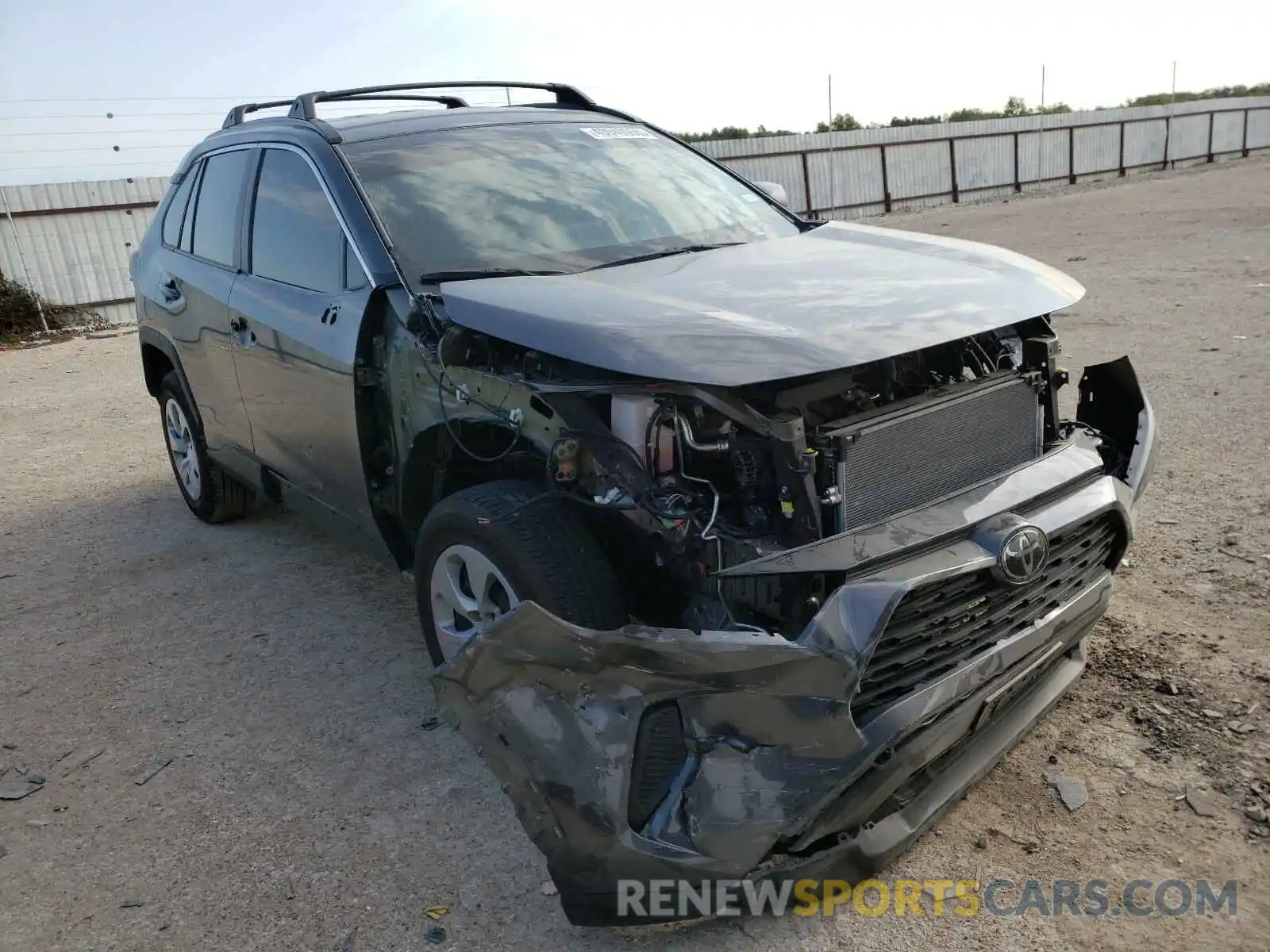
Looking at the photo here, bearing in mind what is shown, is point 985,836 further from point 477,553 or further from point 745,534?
point 477,553

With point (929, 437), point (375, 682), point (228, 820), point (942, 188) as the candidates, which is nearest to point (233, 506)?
point (375, 682)

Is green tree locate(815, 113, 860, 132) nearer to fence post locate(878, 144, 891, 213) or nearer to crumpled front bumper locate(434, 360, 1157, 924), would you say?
fence post locate(878, 144, 891, 213)

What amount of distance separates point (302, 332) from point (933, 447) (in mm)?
2298

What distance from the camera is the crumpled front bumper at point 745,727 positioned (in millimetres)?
2145

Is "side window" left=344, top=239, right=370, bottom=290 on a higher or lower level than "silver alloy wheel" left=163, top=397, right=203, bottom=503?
higher

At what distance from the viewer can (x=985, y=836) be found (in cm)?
269

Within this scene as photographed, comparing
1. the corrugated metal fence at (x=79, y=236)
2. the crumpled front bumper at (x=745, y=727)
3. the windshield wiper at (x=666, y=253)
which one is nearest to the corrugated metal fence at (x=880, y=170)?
the corrugated metal fence at (x=79, y=236)

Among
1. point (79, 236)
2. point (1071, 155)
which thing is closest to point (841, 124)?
point (1071, 155)

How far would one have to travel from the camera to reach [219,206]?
15.3 ft

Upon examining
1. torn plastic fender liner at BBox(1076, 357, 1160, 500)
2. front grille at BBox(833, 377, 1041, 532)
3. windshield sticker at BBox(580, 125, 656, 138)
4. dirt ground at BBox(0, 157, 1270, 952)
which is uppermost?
windshield sticker at BBox(580, 125, 656, 138)

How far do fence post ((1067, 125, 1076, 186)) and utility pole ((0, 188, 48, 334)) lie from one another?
25.4 m

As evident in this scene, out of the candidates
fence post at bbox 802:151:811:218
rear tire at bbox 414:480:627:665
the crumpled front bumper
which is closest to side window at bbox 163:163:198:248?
rear tire at bbox 414:480:627:665

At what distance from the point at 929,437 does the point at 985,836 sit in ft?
3.52

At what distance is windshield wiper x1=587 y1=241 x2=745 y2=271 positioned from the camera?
3.51m
